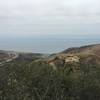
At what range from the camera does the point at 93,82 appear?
48.3m

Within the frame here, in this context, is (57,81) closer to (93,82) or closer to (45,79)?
(45,79)

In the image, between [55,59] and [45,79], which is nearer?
[45,79]

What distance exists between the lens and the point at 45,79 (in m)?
46.9

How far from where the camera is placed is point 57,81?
155 ft

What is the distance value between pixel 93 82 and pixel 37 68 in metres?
8.61

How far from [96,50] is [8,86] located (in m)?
34.7

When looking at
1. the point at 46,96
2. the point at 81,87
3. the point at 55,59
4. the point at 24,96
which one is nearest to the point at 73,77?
the point at 81,87

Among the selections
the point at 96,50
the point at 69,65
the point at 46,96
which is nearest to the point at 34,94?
the point at 46,96

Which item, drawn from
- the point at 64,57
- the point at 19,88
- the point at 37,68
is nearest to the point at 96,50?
the point at 64,57

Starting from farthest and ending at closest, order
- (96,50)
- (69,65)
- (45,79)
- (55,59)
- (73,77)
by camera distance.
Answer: (96,50) < (55,59) < (69,65) < (73,77) < (45,79)

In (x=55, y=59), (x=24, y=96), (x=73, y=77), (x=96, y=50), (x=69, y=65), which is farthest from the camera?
(x=96, y=50)

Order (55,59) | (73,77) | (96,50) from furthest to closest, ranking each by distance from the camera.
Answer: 1. (96,50)
2. (55,59)
3. (73,77)

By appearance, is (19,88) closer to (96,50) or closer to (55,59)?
(55,59)

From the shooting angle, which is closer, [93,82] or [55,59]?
[93,82]
